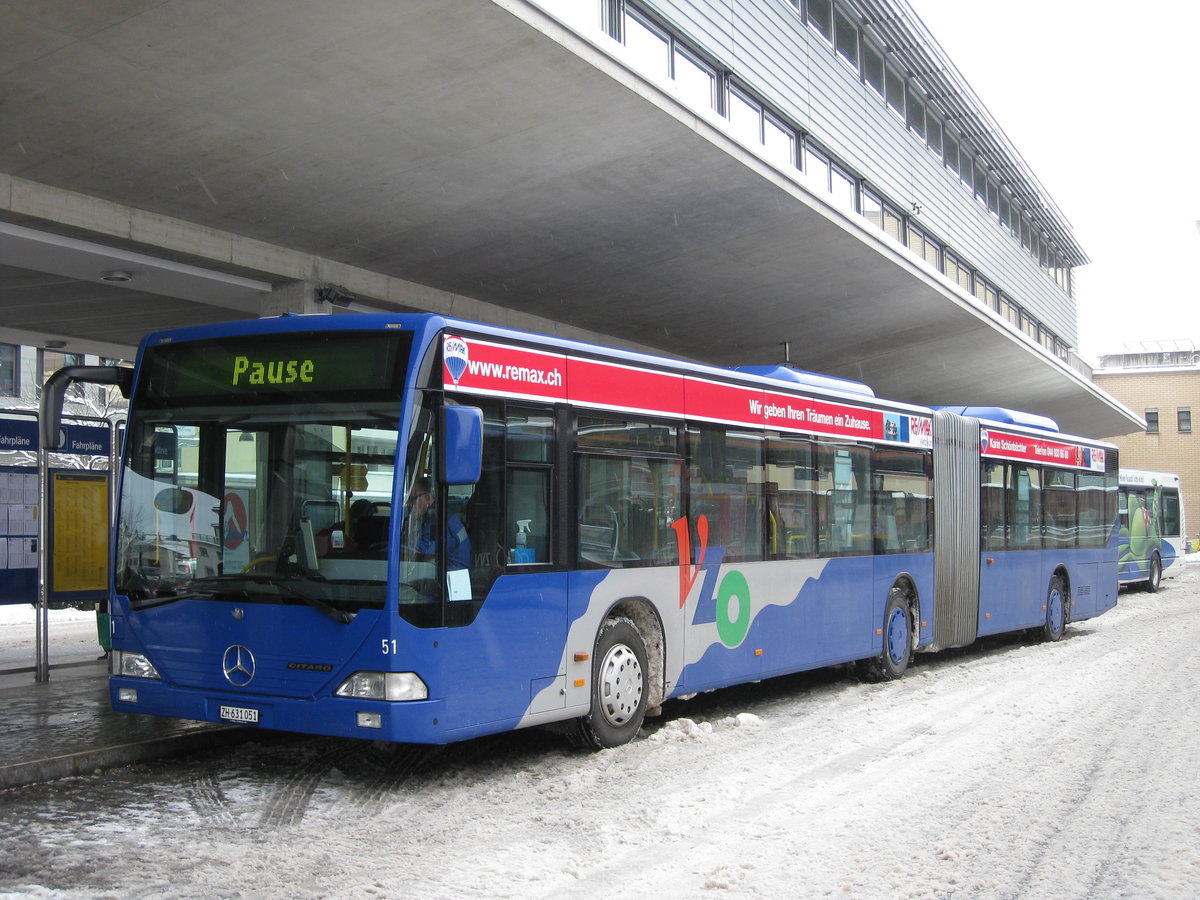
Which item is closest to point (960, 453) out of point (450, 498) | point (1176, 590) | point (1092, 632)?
point (1092, 632)

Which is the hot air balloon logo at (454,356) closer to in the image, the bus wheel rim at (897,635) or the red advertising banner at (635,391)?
the red advertising banner at (635,391)

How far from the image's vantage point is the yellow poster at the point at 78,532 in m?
12.2

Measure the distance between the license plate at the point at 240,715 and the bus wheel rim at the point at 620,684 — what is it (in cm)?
245

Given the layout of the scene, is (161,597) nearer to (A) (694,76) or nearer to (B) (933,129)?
(A) (694,76)

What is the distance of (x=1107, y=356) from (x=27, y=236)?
74.6 meters

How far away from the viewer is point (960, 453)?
14.7m

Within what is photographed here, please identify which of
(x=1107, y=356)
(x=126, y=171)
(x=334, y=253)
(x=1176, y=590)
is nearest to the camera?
(x=126, y=171)

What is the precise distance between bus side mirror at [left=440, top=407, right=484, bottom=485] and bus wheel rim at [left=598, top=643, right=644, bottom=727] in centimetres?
220

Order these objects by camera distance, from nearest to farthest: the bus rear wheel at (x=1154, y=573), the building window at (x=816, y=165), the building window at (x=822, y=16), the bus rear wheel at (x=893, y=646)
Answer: the bus rear wheel at (x=893, y=646) < the building window at (x=816, y=165) < the building window at (x=822, y=16) < the bus rear wheel at (x=1154, y=573)

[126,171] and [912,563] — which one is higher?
[126,171]

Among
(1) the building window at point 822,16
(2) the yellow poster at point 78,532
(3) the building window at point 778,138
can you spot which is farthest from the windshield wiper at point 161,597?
(1) the building window at point 822,16

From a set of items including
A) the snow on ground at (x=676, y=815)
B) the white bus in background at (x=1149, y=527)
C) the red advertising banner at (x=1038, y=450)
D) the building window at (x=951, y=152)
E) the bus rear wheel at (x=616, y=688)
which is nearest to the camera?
the snow on ground at (x=676, y=815)

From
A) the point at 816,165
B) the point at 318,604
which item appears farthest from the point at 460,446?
the point at 816,165

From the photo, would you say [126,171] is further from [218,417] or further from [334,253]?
[218,417]
